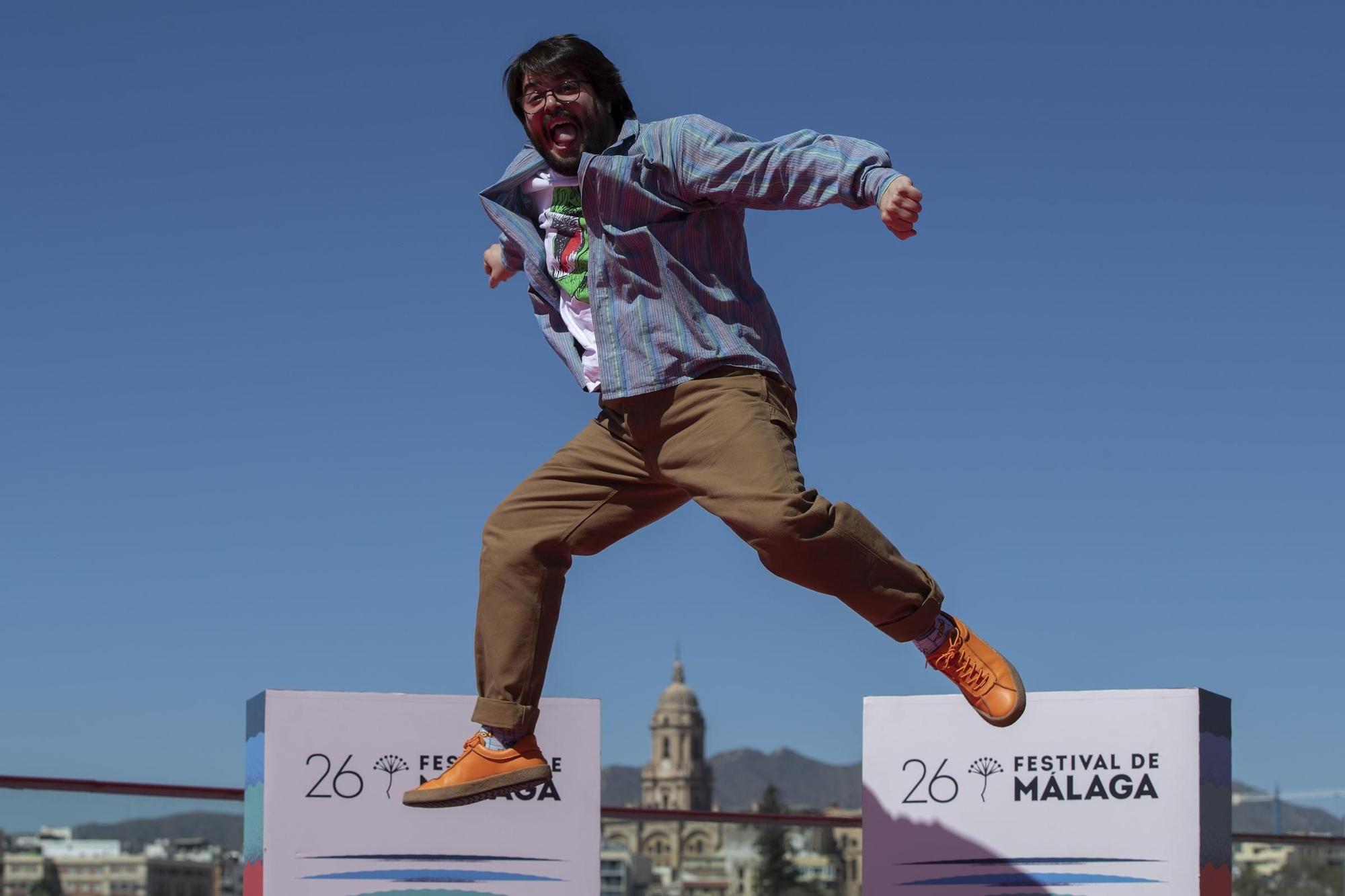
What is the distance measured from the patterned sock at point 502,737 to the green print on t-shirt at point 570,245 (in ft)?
3.56

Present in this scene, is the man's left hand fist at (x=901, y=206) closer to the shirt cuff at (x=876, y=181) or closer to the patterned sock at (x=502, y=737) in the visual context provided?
the shirt cuff at (x=876, y=181)

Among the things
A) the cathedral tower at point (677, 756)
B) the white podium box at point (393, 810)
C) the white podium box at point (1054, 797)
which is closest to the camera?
the white podium box at point (1054, 797)

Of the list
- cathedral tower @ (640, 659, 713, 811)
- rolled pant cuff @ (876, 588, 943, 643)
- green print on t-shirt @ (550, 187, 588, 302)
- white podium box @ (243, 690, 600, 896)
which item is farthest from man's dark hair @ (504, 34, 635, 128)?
cathedral tower @ (640, 659, 713, 811)

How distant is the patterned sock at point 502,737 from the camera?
426cm

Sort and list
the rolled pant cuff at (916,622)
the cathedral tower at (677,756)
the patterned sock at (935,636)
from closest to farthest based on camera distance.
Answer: the rolled pant cuff at (916,622) → the patterned sock at (935,636) → the cathedral tower at (677,756)

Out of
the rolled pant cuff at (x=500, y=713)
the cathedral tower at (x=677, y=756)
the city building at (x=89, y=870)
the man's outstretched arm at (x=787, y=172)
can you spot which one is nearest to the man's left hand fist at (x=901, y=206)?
the man's outstretched arm at (x=787, y=172)

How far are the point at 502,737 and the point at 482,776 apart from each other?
11cm

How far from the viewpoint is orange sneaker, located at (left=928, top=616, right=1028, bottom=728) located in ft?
14.3

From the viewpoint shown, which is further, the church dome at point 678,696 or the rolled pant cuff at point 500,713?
the church dome at point 678,696

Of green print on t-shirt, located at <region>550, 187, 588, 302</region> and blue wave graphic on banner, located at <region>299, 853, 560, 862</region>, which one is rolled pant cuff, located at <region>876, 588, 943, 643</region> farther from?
blue wave graphic on banner, located at <region>299, 853, 560, 862</region>

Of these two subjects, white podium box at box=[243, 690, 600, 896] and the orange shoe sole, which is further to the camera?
white podium box at box=[243, 690, 600, 896]

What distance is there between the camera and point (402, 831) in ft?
18.1

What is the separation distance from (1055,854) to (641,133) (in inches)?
107

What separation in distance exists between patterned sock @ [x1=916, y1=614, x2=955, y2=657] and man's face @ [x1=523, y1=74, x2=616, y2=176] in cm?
145
